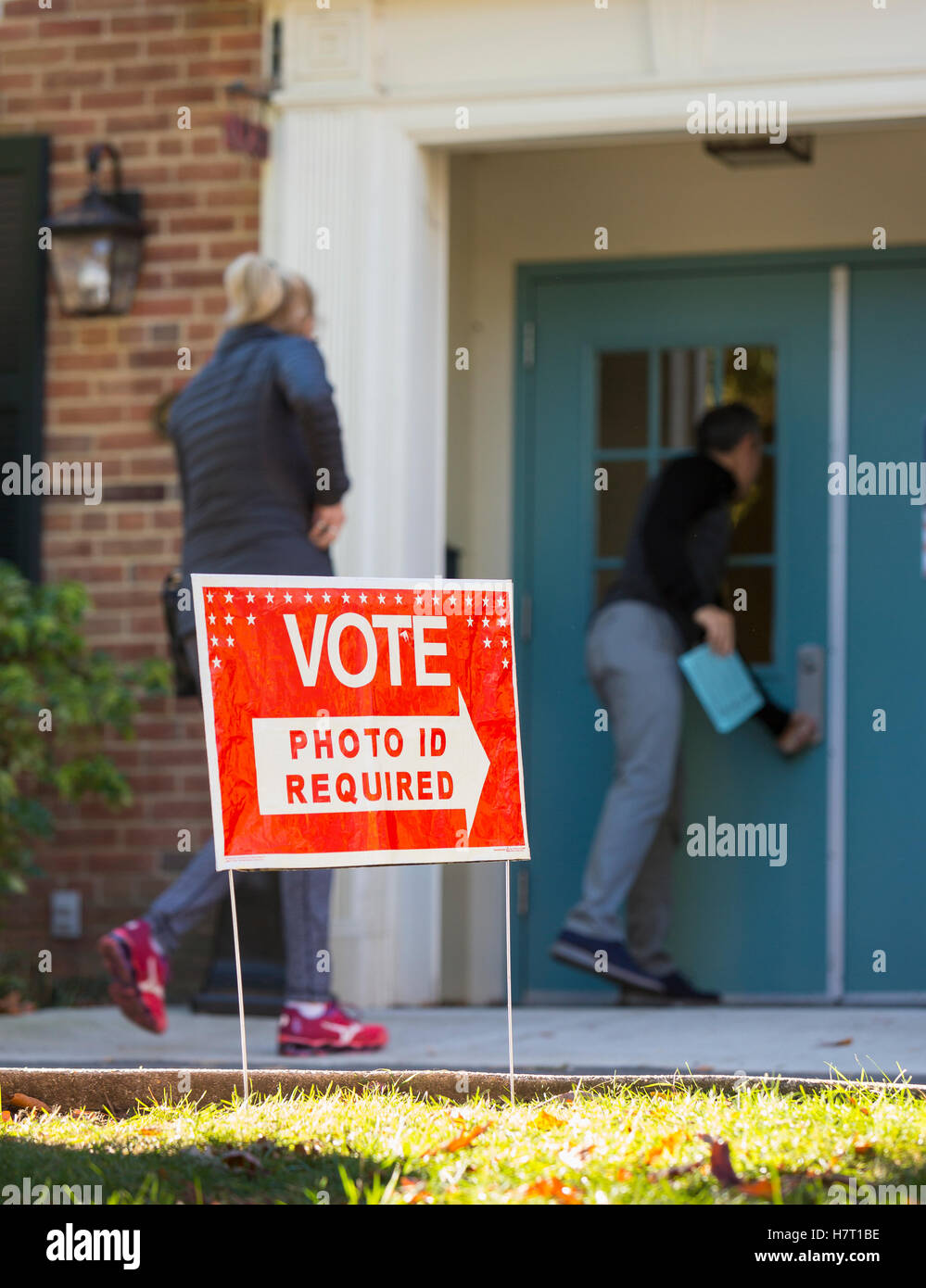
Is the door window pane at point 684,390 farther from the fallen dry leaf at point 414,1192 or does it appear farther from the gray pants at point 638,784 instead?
the fallen dry leaf at point 414,1192

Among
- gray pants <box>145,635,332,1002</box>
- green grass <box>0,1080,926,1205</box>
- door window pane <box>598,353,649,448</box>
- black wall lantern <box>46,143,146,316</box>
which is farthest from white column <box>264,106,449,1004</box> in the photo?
green grass <box>0,1080,926,1205</box>

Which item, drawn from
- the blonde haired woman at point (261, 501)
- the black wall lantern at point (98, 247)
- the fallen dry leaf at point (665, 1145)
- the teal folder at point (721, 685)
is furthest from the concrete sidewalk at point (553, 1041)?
the black wall lantern at point (98, 247)

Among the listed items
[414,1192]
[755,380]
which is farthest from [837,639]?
[414,1192]

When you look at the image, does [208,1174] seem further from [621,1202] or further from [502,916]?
[502,916]

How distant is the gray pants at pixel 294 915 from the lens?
15.7ft

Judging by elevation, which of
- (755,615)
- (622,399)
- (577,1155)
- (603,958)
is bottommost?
(603,958)

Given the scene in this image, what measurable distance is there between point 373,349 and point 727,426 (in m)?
1.22

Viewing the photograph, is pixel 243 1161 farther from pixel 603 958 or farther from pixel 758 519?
pixel 758 519

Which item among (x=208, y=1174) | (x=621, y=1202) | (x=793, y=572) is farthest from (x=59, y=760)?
(x=621, y=1202)

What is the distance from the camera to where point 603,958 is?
19.1 ft

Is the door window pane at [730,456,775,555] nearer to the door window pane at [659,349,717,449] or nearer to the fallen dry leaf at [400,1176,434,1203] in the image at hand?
the door window pane at [659,349,717,449]

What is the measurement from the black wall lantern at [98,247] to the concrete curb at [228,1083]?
3.43 metres

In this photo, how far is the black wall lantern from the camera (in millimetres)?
6340

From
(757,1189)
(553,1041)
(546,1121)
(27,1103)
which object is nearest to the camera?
(757,1189)
